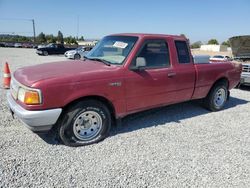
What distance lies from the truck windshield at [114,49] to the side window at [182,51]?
3.47 ft

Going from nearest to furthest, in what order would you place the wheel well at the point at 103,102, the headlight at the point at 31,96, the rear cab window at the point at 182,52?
the headlight at the point at 31,96
the wheel well at the point at 103,102
the rear cab window at the point at 182,52

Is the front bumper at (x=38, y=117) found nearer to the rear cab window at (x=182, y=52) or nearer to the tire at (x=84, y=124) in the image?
the tire at (x=84, y=124)

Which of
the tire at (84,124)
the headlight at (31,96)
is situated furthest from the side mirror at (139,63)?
the headlight at (31,96)

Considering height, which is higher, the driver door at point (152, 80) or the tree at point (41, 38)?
the tree at point (41, 38)

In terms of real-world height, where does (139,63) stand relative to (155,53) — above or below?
below

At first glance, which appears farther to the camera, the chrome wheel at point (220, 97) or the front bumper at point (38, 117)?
the chrome wheel at point (220, 97)

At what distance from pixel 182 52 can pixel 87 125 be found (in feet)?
8.33

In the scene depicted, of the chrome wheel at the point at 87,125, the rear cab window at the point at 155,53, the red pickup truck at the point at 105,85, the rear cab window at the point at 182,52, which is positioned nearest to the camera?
the red pickup truck at the point at 105,85

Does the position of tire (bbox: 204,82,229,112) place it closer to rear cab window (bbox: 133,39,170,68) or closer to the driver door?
the driver door

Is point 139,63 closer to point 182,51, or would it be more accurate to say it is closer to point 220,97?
point 182,51

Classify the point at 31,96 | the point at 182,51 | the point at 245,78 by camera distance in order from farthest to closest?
1. the point at 245,78
2. the point at 182,51
3. the point at 31,96

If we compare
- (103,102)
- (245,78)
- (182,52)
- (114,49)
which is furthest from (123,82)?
(245,78)

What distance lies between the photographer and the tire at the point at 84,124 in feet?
11.7

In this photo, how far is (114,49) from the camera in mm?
4363
